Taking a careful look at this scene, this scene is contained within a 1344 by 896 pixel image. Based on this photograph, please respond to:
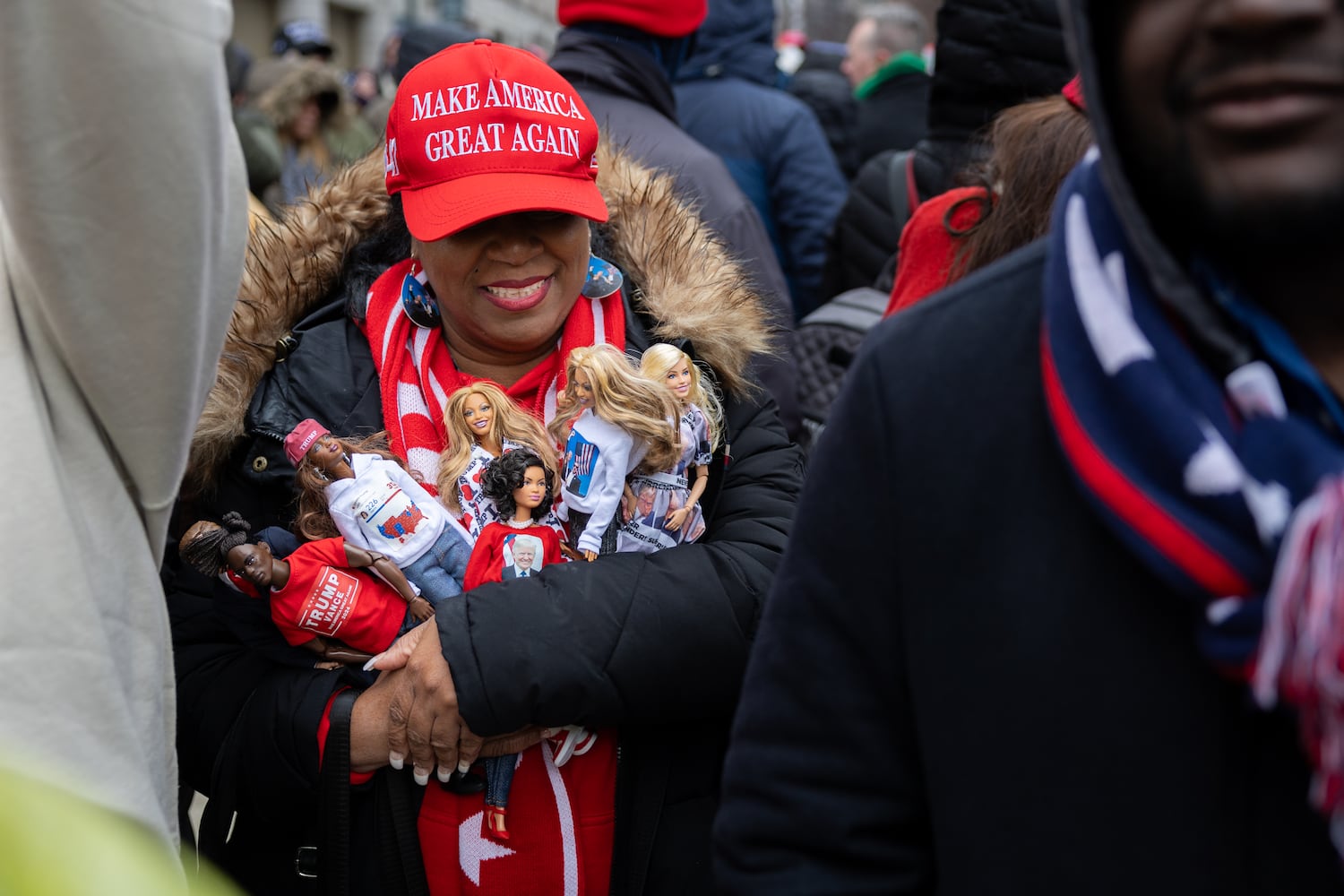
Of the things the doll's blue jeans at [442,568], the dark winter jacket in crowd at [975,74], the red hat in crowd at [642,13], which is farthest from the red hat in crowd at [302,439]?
the red hat in crowd at [642,13]

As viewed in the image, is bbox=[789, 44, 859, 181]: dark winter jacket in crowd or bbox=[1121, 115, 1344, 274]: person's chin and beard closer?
bbox=[1121, 115, 1344, 274]: person's chin and beard

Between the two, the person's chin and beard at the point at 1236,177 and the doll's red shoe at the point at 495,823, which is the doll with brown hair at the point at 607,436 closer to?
the doll's red shoe at the point at 495,823

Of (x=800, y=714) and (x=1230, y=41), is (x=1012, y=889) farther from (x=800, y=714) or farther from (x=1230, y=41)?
(x=1230, y=41)

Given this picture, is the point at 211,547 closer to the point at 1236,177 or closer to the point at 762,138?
the point at 1236,177

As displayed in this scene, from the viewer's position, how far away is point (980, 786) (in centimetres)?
118

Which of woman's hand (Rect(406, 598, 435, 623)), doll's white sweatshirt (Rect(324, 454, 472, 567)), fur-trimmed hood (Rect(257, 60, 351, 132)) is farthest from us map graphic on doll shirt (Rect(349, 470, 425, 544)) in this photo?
fur-trimmed hood (Rect(257, 60, 351, 132))

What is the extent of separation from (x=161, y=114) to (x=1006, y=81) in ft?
8.99

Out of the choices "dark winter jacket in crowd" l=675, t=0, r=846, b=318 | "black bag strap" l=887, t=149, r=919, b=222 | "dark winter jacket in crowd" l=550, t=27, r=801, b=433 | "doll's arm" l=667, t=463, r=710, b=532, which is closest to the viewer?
"doll's arm" l=667, t=463, r=710, b=532

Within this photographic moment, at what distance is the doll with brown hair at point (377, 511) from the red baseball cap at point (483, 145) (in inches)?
16.5

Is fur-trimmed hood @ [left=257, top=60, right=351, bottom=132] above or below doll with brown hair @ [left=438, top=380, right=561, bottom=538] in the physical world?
above

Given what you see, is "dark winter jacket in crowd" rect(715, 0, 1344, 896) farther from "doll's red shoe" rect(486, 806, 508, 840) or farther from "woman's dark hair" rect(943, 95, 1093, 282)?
"woman's dark hair" rect(943, 95, 1093, 282)

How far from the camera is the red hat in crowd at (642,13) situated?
3.69 meters

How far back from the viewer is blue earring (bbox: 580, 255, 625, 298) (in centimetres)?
248

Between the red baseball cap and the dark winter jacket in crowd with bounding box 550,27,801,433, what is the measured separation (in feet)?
2.51
